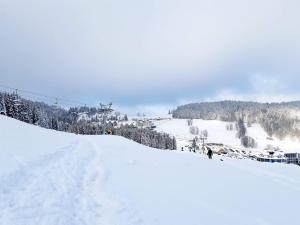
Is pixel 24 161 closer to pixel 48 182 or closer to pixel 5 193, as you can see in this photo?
pixel 48 182

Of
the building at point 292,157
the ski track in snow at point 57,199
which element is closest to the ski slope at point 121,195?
the ski track in snow at point 57,199

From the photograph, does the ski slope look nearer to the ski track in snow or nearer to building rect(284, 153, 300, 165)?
the ski track in snow

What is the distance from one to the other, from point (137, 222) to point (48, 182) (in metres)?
5.98

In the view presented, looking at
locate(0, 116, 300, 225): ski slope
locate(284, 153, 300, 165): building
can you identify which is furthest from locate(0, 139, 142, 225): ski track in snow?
locate(284, 153, 300, 165): building

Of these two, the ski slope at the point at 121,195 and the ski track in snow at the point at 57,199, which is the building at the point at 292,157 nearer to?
the ski slope at the point at 121,195

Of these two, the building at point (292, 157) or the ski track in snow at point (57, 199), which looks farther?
the building at point (292, 157)

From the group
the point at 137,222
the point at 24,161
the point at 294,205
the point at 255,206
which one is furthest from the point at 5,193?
the point at 294,205

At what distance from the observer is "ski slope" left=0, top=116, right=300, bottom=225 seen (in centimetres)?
1381

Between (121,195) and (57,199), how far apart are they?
3121 millimetres

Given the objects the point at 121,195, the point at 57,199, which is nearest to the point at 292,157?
the point at 121,195

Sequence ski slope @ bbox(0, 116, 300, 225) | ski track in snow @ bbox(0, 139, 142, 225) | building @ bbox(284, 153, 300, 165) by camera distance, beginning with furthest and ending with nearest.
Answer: building @ bbox(284, 153, 300, 165) < ski slope @ bbox(0, 116, 300, 225) < ski track in snow @ bbox(0, 139, 142, 225)

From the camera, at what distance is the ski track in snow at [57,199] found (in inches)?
510

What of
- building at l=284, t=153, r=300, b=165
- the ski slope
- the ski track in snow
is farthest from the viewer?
building at l=284, t=153, r=300, b=165

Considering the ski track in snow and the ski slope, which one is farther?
the ski slope
